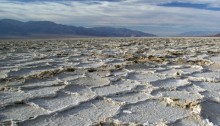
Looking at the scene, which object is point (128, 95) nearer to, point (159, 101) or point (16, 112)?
point (159, 101)

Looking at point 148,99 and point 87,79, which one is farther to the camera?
point 87,79

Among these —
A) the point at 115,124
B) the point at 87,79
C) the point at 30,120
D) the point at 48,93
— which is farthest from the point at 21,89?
the point at 115,124

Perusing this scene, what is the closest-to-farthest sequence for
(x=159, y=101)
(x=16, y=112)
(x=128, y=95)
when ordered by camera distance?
(x=16, y=112), (x=159, y=101), (x=128, y=95)

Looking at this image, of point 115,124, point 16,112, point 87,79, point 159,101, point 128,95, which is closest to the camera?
point 115,124

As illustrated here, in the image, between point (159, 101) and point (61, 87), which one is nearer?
point (159, 101)

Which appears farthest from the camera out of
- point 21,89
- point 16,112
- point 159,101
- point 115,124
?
point 21,89

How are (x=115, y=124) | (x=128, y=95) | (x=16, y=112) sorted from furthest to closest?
(x=128, y=95) < (x=16, y=112) < (x=115, y=124)

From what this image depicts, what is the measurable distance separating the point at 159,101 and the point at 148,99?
4.7 inches

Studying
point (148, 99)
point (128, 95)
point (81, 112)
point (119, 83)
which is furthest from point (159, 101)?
point (119, 83)

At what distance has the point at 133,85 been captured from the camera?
4094mm

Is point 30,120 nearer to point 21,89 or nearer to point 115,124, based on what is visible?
point 115,124

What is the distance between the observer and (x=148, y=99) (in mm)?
3354

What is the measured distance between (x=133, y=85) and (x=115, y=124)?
4.92ft

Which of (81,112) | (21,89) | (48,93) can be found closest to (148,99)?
(81,112)
